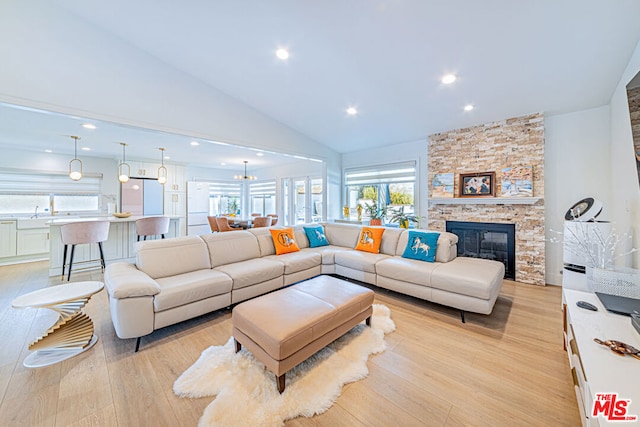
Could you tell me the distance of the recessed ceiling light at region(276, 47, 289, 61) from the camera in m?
3.04

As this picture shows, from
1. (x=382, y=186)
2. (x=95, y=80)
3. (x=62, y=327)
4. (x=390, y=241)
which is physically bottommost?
(x=62, y=327)

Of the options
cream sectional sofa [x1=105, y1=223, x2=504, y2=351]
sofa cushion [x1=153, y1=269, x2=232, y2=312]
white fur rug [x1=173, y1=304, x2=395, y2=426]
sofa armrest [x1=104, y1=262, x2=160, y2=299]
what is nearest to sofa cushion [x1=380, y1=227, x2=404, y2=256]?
cream sectional sofa [x1=105, y1=223, x2=504, y2=351]

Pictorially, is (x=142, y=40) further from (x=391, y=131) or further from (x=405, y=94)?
(x=391, y=131)

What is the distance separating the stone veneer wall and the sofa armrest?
473 centimetres

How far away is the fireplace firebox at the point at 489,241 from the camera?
4012 millimetres

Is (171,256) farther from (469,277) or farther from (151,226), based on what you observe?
(469,277)

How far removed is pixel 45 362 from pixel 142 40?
12.1 feet

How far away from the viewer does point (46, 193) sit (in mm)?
5625

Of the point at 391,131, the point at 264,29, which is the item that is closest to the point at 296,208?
the point at 391,131

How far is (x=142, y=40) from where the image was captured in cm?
318

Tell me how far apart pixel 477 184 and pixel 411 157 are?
1.47 meters

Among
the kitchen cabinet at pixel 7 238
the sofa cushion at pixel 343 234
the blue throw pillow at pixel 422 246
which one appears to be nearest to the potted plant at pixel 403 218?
the sofa cushion at pixel 343 234

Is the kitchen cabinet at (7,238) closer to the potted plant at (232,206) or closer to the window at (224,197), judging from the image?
the window at (224,197)

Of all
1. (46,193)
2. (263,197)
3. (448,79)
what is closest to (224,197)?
(263,197)
